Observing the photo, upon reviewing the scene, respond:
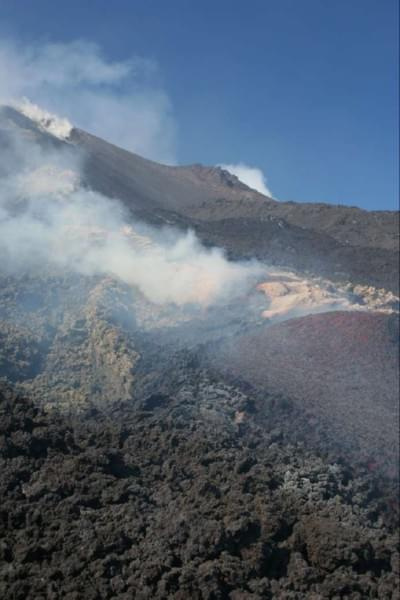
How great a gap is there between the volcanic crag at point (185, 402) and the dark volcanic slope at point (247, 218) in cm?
42

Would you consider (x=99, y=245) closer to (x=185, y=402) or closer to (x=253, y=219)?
(x=185, y=402)

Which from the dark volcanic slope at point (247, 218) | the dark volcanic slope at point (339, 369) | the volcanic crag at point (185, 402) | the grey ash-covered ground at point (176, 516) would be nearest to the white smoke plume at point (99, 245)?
the volcanic crag at point (185, 402)

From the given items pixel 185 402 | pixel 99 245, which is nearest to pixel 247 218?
pixel 99 245

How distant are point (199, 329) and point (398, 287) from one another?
2053 cm

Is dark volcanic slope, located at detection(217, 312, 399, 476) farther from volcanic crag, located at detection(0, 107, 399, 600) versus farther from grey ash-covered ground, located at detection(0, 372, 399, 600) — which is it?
grey ash-covered ground, located at detection(0, 372, 399, 600)

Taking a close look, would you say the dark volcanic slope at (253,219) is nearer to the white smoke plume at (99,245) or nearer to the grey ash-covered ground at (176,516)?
the white smoke plume at (99,245)

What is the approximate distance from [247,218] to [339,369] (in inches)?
1345

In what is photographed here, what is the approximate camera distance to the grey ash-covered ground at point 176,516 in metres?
13.3

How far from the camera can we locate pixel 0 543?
1348cm

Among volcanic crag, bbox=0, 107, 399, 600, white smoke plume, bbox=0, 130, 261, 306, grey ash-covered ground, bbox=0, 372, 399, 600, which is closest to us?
grey ash-covered ground, bbox=0, 372, 399, 600

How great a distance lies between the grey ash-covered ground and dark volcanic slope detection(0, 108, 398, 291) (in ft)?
96.3

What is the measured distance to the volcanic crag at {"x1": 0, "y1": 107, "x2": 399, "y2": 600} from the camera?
47.1 ft

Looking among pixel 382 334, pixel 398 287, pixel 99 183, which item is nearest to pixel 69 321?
pixel 382 334

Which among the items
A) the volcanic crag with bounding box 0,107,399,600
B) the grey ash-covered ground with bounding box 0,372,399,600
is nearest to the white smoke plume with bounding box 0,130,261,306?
the volcanic crag with bounding box 0,107,399,600
